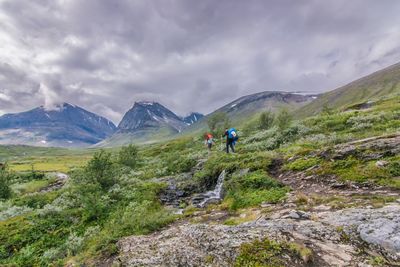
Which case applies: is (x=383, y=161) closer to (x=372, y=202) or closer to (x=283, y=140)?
(x=372, y=202)

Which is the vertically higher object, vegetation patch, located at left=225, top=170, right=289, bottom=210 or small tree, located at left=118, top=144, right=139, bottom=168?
small tree, located at left=118, top=144, right=139, bottom=168

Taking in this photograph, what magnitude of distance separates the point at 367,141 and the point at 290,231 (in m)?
12.0

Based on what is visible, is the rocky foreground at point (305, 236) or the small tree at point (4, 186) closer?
the rocky foreground at point (305, 236)

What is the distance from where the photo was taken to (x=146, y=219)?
1205cm

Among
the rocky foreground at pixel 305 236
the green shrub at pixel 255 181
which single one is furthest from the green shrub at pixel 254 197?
the rocky foreground at pixel 305 236

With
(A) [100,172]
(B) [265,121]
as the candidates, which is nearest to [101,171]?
(A) [100,172]

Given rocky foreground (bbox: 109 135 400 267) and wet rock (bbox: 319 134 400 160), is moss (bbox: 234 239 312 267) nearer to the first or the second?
rocky foreground (bbox: 109 135 400 267)

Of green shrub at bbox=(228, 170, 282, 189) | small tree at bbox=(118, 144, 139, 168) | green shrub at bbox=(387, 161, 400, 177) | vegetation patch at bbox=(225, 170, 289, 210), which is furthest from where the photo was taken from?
small tree at bbox=(118, 144, 139, 168)

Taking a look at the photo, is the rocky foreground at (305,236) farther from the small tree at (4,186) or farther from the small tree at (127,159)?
the small tree at (127,159)

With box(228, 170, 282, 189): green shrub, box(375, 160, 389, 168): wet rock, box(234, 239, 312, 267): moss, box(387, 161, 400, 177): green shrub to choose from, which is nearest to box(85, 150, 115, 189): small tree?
box(228, 170, 282, 189): green shrub

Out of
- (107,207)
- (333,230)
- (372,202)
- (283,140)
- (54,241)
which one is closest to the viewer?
(333,230)

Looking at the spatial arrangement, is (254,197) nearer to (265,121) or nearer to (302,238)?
(302,238)

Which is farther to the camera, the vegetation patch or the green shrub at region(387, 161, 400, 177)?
the vegetation patch

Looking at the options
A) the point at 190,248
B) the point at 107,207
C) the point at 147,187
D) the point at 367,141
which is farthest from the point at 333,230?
the point at 147,187
